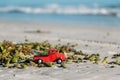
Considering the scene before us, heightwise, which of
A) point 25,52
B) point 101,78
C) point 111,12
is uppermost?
point 111,12

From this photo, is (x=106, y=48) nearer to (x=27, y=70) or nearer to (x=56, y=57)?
(x=56, y=57)

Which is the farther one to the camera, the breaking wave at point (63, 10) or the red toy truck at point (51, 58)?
the breaking wave at point (63, 10)

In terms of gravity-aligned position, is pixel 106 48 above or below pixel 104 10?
below

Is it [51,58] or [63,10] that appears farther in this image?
[63,10]

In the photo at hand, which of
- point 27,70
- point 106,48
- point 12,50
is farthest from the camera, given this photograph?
point 106,48

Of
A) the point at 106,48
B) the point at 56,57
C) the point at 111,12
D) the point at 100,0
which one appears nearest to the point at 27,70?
the point at 56,57

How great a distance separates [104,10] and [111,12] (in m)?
2.01

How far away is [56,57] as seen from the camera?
10.2 m

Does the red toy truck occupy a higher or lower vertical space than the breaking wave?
lower

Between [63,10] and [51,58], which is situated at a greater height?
[63,10]

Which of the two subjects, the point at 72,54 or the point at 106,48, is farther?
the point at 106,48

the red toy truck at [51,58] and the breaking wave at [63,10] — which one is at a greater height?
Result: the breaking wave at [63,10]

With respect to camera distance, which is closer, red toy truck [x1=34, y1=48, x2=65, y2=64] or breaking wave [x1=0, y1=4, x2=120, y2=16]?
red toy truck [x1=34, y1=48, x2=65, y2=64]

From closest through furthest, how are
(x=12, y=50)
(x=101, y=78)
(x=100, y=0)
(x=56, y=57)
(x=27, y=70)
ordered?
(x=101, y=78)
(x=27, y=70)
(x=56, y=57)
(x=12, y=50)
(x=100, y=0)
